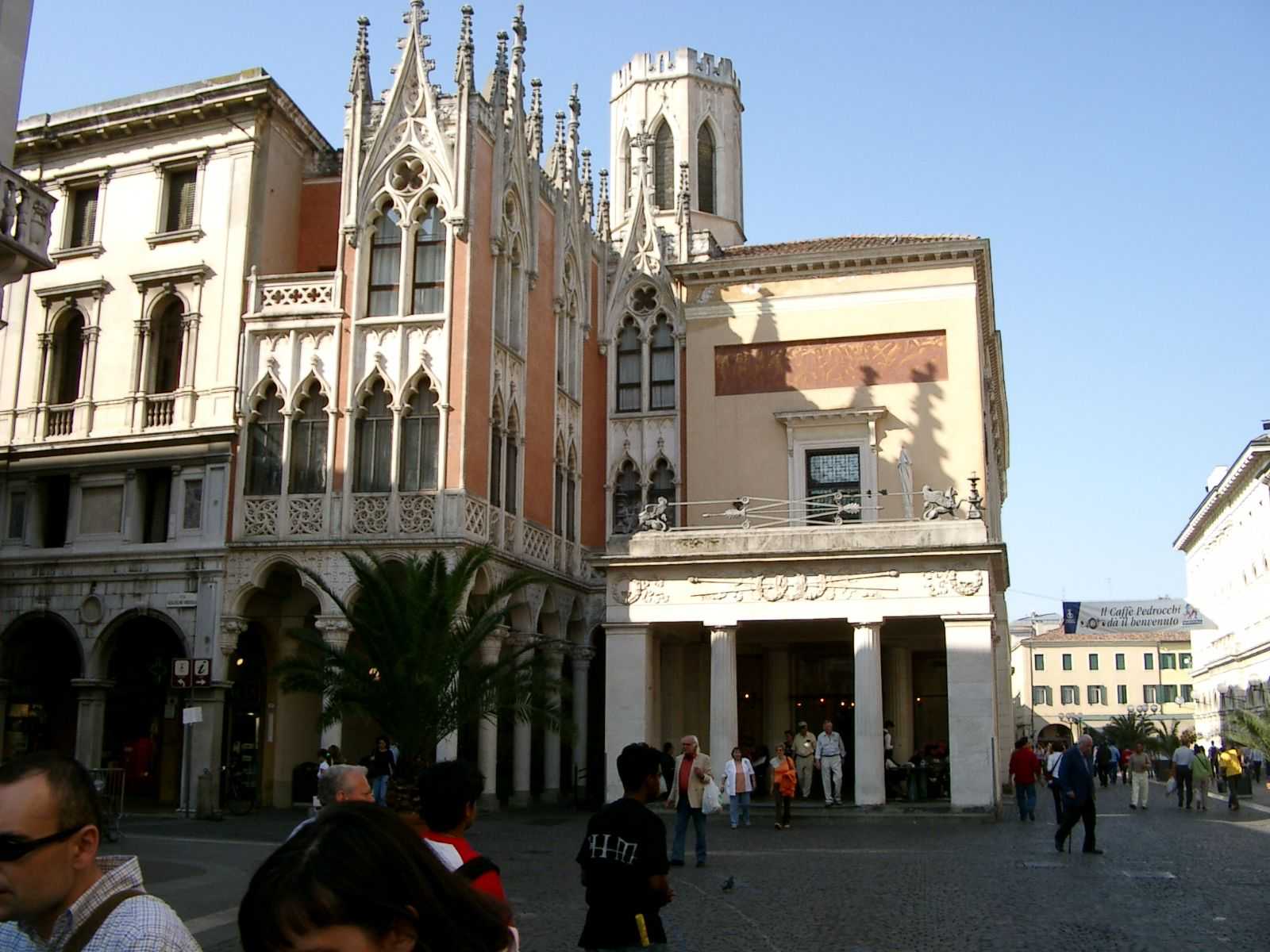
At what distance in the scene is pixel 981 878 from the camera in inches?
613

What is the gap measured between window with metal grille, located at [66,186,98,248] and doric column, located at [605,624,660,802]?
51.7 ft

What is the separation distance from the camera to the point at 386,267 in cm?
2939

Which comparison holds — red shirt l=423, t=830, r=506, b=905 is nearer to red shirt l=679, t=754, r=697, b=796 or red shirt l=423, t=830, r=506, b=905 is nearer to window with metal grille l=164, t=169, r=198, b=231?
red shirt l=679, t=754, r=697, b=796

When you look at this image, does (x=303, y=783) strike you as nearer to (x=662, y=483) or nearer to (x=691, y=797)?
(x=662, y=483)

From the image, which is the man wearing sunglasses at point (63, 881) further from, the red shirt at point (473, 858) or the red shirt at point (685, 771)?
the red shirt at point (685, 771)

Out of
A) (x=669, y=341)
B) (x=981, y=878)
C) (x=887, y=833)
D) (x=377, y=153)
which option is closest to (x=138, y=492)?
(x=377, y=153)

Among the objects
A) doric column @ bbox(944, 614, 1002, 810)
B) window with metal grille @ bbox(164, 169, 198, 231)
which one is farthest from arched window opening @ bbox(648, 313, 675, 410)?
doric column @ bbox(944, 614, 1002, 810)

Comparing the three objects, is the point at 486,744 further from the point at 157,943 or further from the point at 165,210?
the point at 157,943

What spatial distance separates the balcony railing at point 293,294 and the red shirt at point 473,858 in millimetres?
24831

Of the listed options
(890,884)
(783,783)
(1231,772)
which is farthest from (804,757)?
(890,884)

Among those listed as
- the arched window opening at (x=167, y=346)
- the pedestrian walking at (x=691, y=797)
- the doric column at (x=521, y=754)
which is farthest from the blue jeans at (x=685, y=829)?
the arched window opening at (x=167, y=346)

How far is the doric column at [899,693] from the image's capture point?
3225 cm

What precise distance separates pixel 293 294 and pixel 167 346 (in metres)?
3.66

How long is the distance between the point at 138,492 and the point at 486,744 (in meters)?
9.49
